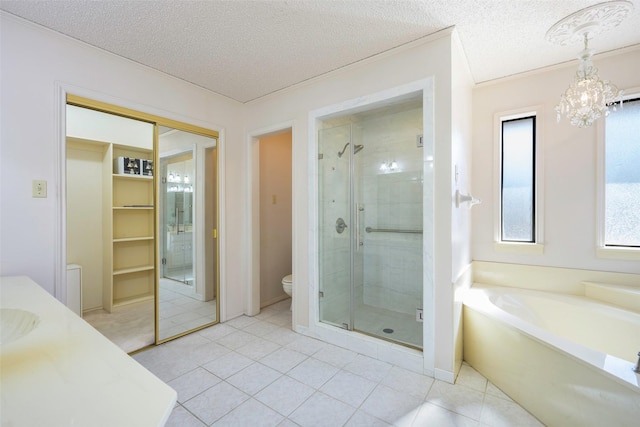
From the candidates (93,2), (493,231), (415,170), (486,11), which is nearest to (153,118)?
(93,2)

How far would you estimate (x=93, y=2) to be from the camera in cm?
168

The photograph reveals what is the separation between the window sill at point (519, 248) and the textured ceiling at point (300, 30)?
1599 mm

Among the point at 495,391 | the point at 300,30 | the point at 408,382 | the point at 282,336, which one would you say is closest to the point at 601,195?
the point at 495,391

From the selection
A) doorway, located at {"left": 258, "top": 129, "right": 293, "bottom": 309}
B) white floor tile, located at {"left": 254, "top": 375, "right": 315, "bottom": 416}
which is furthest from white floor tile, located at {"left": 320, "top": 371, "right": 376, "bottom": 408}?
doorway, located at {"left": 258, "top": 129, "right": 293, "bottom": 309}

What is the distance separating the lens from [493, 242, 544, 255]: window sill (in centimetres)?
254

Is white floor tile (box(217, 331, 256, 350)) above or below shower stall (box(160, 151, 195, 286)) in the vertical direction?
below

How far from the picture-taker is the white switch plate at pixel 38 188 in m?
1.86

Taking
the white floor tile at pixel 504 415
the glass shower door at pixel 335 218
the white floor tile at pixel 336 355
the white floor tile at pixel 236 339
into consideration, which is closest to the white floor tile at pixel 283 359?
the white floor tile at pixel 336 355

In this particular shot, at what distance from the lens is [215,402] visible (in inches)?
68.7

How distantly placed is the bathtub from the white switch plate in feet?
10.6

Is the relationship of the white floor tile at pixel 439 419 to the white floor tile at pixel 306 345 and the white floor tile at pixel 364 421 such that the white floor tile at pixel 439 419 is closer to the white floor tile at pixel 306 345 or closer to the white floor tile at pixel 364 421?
the white floor tile at pixel 364 421

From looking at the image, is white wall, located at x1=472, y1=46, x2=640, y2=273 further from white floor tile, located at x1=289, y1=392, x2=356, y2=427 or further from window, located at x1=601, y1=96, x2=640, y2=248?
white floor tile, located at x1=289, y1=392, x2=356, y2=427

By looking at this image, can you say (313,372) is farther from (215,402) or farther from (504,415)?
(504,415)

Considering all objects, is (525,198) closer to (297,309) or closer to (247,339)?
(297,309)
